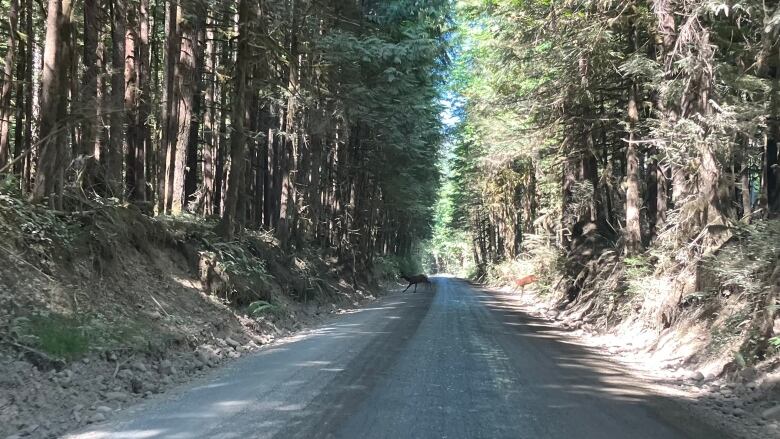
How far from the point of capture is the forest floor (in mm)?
6719

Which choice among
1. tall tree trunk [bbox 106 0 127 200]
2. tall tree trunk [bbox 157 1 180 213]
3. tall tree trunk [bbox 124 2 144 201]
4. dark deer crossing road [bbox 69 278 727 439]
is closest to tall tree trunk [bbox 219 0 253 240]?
tall tree trunk [bbox 157 1 180 213]

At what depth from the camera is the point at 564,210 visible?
22656 millimetres

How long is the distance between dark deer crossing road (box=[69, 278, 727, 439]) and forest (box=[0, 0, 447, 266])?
14.2 feet

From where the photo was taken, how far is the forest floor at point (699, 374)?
672 centimetres

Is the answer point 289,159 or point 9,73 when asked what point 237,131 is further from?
point 289,159

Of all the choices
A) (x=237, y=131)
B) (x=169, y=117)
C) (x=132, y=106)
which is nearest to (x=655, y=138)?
(x=237, y=131)

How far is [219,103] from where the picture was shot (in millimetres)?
17531

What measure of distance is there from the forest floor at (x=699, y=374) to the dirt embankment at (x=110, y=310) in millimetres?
6846

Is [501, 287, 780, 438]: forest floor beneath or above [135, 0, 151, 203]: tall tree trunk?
beneath

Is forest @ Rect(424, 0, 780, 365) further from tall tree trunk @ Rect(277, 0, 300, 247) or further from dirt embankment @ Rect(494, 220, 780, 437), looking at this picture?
tall tree trunk @ Rect(277, 0, 300, 247)

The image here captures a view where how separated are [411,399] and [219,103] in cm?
1318

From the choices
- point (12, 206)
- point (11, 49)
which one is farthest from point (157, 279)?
point (11, 49)

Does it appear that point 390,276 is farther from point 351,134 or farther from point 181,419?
point 181,419

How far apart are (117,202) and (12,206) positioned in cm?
270
